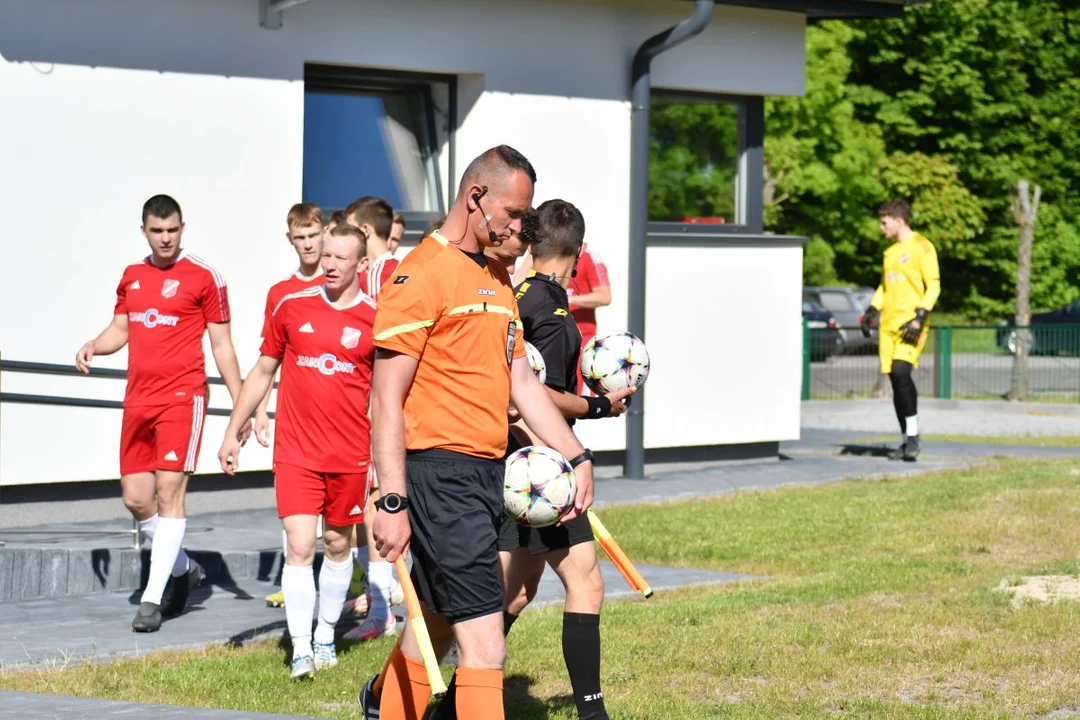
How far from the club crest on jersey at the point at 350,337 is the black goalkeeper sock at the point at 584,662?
2.06 meters

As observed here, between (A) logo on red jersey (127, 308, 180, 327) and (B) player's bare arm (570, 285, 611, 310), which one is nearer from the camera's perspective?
(A) logo on red jersey (127, 308, 180, 327)

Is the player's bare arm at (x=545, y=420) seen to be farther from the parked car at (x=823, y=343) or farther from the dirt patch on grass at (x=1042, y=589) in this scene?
the parked car at (x=823, y=343)

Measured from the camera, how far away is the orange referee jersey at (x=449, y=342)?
5203 millimetres

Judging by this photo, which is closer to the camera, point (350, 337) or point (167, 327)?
point (350, 337)

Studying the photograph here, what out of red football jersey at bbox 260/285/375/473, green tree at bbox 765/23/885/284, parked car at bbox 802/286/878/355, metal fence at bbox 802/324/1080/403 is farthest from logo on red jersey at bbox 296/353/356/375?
parked car at bbox 802/286/878/355

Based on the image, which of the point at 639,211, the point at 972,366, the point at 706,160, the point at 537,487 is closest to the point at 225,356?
the point at 537,487

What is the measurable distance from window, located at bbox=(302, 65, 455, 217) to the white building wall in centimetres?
23

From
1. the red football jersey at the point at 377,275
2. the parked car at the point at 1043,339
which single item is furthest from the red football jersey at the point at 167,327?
the parked car at the point at 1043,339

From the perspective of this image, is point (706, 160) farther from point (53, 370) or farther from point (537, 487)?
point (537, 487)

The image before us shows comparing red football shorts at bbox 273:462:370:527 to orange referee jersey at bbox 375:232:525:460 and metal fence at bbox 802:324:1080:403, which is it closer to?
orange referee jersey at bbox 375:232:525:460

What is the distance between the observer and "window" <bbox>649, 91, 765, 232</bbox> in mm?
15852

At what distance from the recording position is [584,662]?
6246 mm

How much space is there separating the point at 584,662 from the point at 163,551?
3330mm

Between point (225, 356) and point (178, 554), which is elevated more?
point (225, 356)
